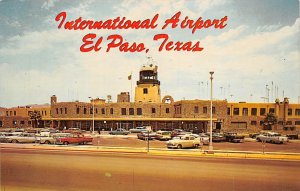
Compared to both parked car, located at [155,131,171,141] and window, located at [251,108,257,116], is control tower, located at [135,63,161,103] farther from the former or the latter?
parked car, located at [155,131,171,141]

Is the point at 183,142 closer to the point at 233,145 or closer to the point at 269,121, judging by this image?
the point at 233,145

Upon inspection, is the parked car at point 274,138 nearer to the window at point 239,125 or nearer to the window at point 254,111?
the window at point 239,125

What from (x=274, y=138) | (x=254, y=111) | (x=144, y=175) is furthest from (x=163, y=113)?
(x=144, y=175)

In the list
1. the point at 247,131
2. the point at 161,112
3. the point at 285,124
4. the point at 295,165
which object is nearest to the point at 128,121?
the point at 161,112

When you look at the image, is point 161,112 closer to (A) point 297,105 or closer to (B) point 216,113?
(B) point 216,113

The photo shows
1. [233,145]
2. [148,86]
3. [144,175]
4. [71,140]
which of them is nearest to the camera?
[144,175]

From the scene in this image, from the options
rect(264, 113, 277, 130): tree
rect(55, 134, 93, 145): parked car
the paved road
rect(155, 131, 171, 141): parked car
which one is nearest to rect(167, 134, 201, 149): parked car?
the paved road

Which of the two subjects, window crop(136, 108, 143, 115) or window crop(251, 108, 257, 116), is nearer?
window crop(251, 108, 257, 116)
